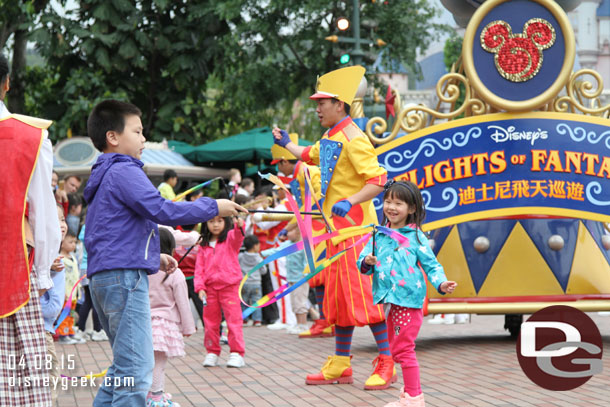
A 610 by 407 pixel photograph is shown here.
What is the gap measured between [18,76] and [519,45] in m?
17.3

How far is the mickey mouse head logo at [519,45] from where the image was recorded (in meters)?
8.09

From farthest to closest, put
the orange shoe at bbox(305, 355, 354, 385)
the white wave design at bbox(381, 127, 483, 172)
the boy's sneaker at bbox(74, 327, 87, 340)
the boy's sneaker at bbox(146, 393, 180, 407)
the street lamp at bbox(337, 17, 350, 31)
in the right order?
the street lamp at bbox(337, 17, 350, 31) < the boy's sneaker at bbox(74, 327, 87, 340) < the white wave design at bbox(381, 127, 483, 172) < the orange shoe at bbox(305, 355, 354, 385) < the boy's sneaker at bbox(146, 393, 180, 407)

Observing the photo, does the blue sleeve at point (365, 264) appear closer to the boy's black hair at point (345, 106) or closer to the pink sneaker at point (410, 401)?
the pink sneaker at point (410, 401)

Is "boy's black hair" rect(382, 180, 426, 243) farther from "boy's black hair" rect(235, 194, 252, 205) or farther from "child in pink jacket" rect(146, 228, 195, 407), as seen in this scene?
"boy's black hair" rect(235, 194, 252, 205)

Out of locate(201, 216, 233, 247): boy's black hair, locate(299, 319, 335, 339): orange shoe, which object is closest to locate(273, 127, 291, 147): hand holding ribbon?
locate(201, 216, 233, 247): boy's black hair

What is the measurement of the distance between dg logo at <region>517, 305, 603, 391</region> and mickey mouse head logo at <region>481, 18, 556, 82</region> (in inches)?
85.7

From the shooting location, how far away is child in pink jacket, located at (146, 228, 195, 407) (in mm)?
5773

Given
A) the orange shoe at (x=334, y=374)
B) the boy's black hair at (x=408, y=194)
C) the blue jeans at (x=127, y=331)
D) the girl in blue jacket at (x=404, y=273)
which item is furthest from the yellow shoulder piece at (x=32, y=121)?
the orange shoe at (x=334, y=374)

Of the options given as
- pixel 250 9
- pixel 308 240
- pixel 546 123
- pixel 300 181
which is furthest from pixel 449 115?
pixel 250 9

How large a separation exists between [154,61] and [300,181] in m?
14.7

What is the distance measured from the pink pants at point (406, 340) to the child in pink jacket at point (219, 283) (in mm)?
2379

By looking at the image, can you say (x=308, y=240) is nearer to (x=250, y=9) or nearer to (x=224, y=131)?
(x=250, y=9)

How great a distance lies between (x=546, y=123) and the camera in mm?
8078

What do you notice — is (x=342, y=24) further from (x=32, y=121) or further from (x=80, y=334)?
(x=32, y=121)
